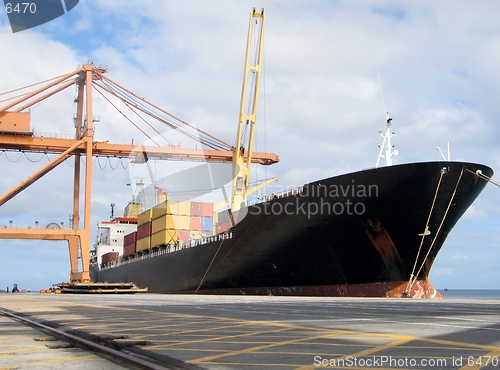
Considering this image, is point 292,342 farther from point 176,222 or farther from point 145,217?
point 145,217

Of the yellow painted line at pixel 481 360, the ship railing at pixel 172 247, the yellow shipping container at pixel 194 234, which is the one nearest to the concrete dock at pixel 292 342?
the yellow painted line at pixel 481 360

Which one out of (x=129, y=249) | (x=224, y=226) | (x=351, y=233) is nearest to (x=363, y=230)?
(x=351, y=233)

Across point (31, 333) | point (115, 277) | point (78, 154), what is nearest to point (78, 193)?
point (78, 154)

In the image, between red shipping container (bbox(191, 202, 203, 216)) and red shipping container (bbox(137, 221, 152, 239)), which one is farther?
red shipping container (bbox(137, 221, 152, 239))

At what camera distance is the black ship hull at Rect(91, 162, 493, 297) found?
65.0ft

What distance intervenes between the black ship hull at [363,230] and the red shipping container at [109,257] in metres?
25.4

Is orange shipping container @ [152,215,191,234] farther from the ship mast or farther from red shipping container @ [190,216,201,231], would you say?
the ship mast

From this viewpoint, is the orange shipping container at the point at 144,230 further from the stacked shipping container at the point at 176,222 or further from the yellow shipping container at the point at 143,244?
the yellow shipping container at the point at 143,244

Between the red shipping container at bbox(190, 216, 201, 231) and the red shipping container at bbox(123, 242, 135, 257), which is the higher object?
the red shipping container at bbox(190, 216, 201, 231)

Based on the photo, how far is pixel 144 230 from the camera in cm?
3853

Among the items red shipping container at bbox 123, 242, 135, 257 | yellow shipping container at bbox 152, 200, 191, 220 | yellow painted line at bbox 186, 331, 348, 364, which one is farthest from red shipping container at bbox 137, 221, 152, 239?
yellow painted line at bbox 186, 331, 348, 364

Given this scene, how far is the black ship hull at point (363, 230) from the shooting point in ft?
65.0

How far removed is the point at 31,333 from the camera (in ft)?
27.3

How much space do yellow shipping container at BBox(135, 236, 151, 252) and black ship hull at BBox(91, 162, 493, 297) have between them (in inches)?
571
